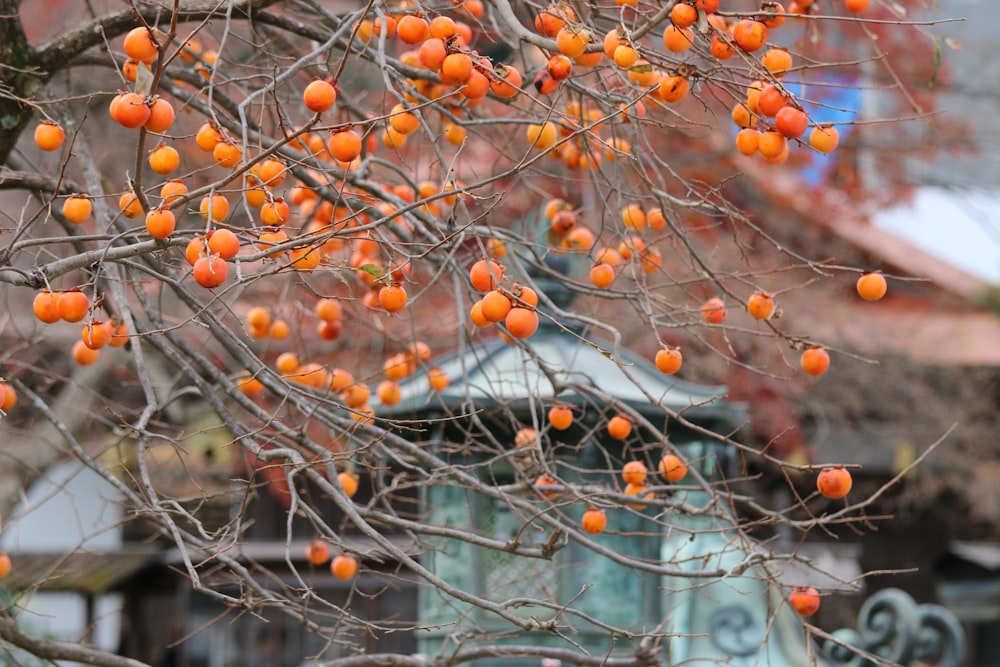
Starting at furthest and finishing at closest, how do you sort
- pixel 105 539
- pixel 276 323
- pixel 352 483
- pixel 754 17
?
1. pixel 105 539
2. pixel 276 323
3. pixel 352 483
4. pixel 754 17

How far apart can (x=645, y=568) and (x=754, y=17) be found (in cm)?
123

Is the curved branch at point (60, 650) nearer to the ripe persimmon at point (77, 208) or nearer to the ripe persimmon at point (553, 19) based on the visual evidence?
the ripe persimmon at point (77, 208)

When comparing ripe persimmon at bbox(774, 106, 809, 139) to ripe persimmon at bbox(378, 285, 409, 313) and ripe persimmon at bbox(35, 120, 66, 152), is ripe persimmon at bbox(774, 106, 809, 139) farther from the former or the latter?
ripe persimmon at bbox(35, 120, 66, 152)

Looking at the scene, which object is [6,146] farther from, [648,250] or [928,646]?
[928,646]

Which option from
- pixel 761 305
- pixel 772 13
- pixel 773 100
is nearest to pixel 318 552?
pixel 761 305

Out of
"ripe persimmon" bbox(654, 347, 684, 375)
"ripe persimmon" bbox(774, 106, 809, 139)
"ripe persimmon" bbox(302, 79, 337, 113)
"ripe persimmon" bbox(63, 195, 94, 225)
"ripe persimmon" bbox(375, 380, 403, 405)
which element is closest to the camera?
"ripe persimmon" bbox(302, 79, 337, 113)

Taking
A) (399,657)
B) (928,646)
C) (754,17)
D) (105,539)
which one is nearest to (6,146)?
(399,657)

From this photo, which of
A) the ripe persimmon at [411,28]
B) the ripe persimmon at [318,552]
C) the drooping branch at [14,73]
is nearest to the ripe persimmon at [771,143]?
the ripe persimmon at [411,28]

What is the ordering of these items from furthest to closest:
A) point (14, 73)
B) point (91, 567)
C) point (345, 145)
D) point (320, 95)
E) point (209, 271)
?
1. point (91, 567)
2. point (14, 73)
3. point (345, 145)
4. point (320, 95)
5. point (209, 271)

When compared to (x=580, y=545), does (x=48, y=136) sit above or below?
above

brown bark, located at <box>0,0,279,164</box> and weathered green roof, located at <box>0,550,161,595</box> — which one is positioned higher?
brown bark, located at <box>0,0,279,164</box>

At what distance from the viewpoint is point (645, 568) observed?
94.1 inches

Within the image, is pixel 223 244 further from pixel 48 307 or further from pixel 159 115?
pixel 48 307

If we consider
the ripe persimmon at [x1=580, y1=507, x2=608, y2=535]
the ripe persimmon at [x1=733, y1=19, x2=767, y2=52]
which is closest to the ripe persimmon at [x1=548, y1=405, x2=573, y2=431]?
the ripe persimmon at [x1=580, y1=507, x2=608, y2=535]
